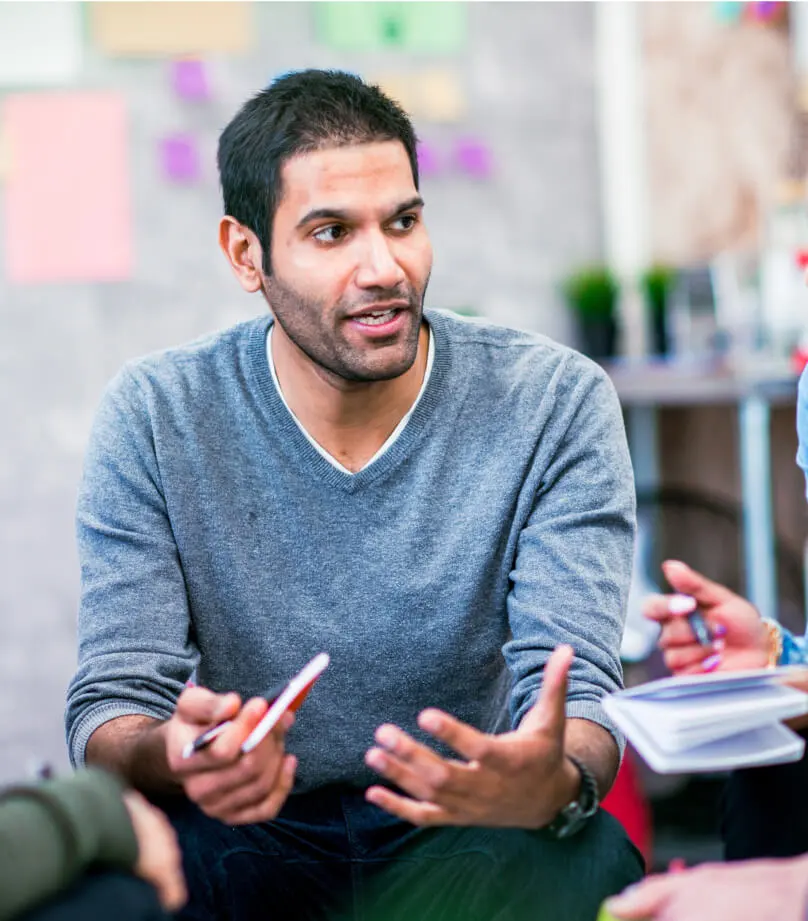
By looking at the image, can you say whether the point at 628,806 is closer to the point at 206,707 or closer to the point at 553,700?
the point at 553,700

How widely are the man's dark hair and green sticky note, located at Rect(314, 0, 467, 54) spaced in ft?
4.20

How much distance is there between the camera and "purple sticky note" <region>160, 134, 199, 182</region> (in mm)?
2699

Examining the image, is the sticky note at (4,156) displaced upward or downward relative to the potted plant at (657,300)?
upward

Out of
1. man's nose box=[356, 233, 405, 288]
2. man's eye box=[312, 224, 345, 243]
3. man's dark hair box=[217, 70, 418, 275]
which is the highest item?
man's dark hair box=[217, 70, 418, 275]

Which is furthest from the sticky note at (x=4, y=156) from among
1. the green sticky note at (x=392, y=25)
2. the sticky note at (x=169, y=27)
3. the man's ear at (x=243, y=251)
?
the man's ear at (x=243, y=251)

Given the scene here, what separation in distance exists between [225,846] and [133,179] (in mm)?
1774

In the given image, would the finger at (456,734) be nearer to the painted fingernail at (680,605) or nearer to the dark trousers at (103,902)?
the dark trousers at (103,902)

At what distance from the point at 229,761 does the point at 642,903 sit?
37cm

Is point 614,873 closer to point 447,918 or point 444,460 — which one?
point 447,918

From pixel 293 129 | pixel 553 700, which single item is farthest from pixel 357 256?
pixel 553 700

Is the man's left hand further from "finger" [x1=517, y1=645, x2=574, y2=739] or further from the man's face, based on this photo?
the man's face

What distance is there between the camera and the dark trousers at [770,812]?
1189 mm

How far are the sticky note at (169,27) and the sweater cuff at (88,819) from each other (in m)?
2.14

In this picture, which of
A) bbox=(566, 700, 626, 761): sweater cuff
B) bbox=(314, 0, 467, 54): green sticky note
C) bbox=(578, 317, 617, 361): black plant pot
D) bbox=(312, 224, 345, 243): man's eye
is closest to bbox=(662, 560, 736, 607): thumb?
bbox=(566, 700, 626, 761): sweater cuff
